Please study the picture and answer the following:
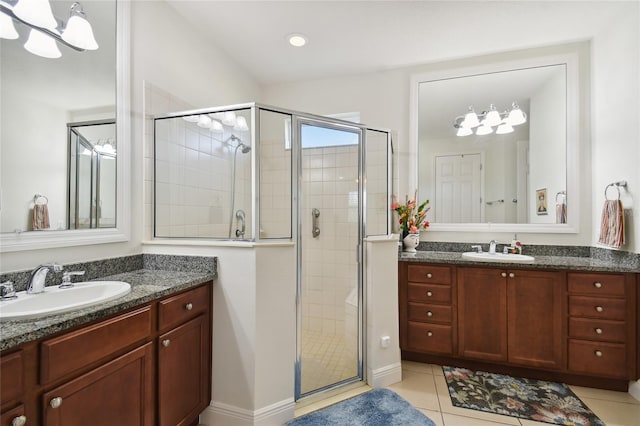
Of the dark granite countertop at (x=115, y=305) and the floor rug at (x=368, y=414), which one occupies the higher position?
the dark granite countertop at (x=115, y=305)

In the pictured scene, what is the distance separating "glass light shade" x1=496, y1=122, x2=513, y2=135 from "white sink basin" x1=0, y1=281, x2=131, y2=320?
3188 mm

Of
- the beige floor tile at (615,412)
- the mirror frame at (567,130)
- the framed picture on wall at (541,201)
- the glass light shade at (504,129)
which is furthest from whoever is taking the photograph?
the glass light shade at (504,129)

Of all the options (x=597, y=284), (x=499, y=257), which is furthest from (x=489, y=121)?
(x=597, y=284)

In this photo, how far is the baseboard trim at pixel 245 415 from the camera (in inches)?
66.9

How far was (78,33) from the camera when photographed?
1507 mm

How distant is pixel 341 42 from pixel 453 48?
1.02m

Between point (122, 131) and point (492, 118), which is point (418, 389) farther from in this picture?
point (122, 131)

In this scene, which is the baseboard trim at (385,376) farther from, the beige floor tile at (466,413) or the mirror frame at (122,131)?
the mirror frame at (122,131)

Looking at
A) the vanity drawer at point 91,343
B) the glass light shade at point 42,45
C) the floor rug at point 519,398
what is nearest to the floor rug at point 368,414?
the floor rug at point 519,398

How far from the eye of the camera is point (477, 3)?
2.11 metres

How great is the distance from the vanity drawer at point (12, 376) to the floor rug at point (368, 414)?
1.35m

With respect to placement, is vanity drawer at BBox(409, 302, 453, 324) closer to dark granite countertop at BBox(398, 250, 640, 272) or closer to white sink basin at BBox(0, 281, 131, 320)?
dark granite countertop at BBox(398, 250, 640, 272)

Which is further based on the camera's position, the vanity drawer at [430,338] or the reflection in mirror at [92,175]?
the vanity drawer at [430,338]

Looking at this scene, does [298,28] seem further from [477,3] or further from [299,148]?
[477,3]
